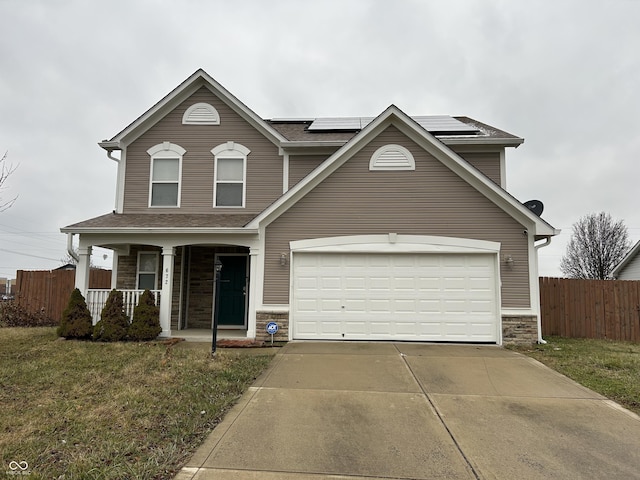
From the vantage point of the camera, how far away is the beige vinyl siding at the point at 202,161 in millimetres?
10617

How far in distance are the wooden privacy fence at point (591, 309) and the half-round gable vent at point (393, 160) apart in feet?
19.0

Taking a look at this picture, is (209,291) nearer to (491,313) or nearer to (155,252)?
(155,252)

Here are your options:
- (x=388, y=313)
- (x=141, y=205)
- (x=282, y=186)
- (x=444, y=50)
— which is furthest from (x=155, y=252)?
(x=444, y=50)

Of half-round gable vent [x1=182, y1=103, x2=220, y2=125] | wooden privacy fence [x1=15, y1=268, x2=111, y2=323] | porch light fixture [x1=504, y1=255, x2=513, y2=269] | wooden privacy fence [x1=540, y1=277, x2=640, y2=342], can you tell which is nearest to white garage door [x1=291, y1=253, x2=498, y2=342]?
porch light fixture [x1=504, y1=255, x2=513, y2=269]

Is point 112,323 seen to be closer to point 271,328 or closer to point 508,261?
point 271,328

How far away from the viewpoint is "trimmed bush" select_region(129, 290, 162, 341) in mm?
8781

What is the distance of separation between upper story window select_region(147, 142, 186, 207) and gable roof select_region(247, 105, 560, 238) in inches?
133

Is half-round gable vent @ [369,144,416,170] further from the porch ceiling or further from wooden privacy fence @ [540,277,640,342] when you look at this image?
wooden privacy fence @ [540,277,640,342]

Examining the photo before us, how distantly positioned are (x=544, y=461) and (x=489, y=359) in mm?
3937

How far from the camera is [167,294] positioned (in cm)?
930

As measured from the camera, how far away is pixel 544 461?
3498mm

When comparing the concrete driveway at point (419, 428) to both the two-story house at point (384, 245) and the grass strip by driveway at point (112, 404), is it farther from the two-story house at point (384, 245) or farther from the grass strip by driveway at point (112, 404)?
the two-story house at point (384, 245)

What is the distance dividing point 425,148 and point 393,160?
822 millimetres

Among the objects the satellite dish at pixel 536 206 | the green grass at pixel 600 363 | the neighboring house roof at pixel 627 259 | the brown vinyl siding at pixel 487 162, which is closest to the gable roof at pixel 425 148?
the satellite dish at pixel 536 206
